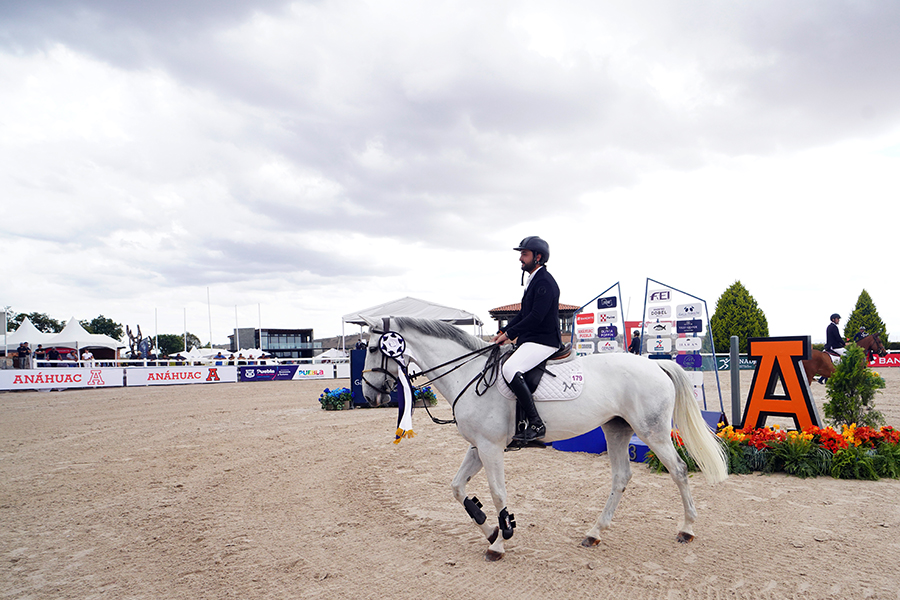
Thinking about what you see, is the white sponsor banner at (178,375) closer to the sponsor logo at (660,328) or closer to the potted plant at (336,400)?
the potted plant at (336,400)

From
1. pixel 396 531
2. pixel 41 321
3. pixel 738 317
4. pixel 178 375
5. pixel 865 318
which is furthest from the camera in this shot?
pixel 41 321

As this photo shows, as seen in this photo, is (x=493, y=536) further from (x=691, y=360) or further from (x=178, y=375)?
(x=178, y=375)

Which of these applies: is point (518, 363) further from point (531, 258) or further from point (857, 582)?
point (857, 582)

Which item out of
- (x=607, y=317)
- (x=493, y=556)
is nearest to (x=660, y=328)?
(x=607, y=317)

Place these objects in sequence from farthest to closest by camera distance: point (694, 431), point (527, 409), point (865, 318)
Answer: point (865, 318) → point (694, 431) → point (527, 409)

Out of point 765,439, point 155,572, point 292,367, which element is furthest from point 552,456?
point 292,367

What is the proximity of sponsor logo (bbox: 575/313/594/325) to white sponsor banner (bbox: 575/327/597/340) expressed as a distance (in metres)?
0.13

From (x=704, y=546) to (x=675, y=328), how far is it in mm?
5652

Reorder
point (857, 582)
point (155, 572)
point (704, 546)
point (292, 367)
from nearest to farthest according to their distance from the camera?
point (857, 582) < point (155, 572) < point (704, 546) < point (292, 367)

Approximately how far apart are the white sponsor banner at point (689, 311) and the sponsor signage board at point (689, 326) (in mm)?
92

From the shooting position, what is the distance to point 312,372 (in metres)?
28.8

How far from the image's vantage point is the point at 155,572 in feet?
12.9

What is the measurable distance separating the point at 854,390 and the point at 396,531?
6.69 meters

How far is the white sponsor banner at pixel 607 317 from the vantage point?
10247 mm
